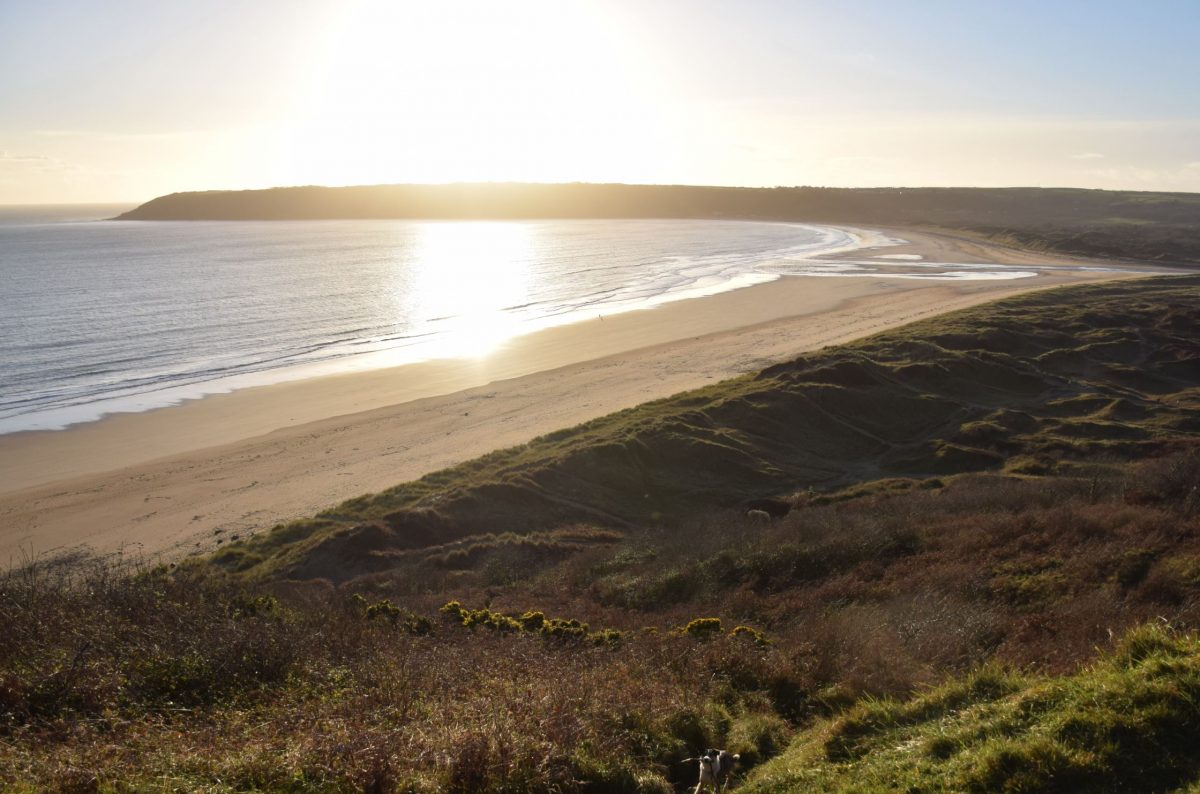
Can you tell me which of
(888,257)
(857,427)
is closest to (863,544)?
(857,427)

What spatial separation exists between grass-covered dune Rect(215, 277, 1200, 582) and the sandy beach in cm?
314

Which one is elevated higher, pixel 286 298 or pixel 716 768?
pixel 286 298

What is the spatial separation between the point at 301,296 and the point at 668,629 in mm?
58357

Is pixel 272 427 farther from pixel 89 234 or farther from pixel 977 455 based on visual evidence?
pixel 89 234

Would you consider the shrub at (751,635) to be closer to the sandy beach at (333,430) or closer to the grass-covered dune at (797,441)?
the grass-covered dune at (797,441)

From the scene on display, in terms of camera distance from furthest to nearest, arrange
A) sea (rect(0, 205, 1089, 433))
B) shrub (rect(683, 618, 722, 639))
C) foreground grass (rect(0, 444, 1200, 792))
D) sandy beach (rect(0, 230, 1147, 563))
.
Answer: sea (rect(0, 205, 1089, 433)) < sandy beach (rect(0, 230, 1147, 563)) < shrub (rect(683, 618, 722, 639)) < foreground grass (rect(0, 444, 1200, 792))

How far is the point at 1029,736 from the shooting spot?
5809mm

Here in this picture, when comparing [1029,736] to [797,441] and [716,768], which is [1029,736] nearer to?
[716,768]

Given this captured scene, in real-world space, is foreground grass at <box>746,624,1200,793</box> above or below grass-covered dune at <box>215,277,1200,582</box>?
above

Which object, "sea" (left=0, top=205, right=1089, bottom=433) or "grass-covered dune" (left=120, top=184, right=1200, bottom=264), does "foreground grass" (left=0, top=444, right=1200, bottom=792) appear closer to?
"sea" (left=0, top=205, right=1089, bottom=433)

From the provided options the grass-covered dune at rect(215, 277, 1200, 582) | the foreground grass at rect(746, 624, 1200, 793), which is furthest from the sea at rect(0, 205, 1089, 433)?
the foreground grass at rect(746, 624, 1200, 793)

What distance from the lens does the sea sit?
3709 centimetres

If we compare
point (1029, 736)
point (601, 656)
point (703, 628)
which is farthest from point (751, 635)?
point (1029, 736)

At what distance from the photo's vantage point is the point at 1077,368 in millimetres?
29781
